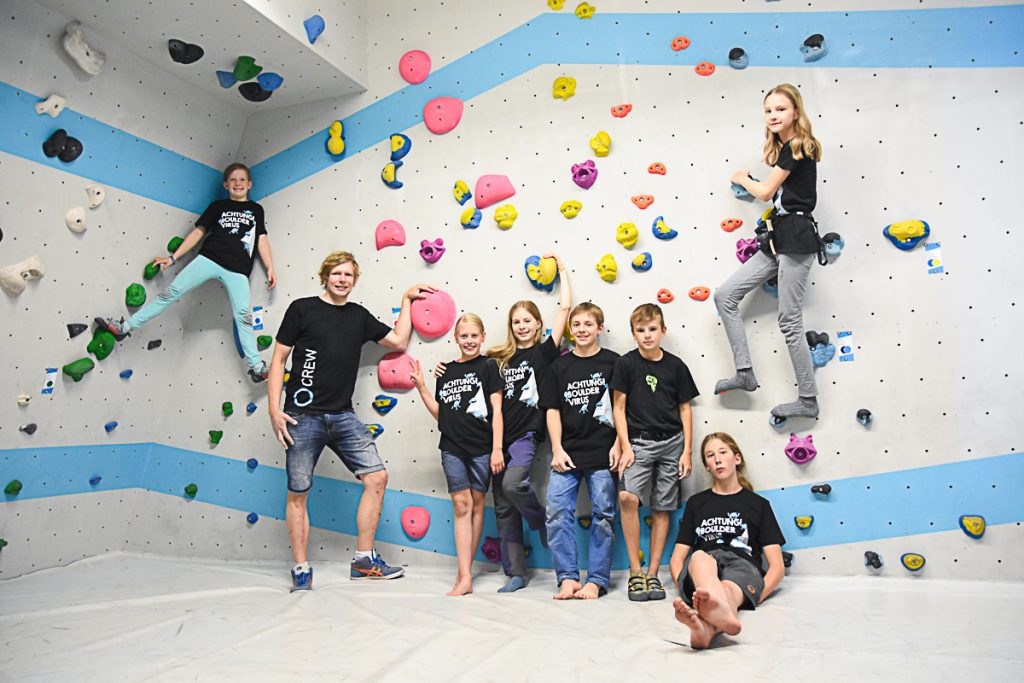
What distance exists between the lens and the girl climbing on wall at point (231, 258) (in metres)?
3.62

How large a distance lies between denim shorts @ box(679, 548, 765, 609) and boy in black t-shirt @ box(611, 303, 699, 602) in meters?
0.28

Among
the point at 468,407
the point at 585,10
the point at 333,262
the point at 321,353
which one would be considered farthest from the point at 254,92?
the point at 468,407

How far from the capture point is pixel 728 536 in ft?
8.69

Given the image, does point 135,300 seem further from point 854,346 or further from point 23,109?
point 854,346

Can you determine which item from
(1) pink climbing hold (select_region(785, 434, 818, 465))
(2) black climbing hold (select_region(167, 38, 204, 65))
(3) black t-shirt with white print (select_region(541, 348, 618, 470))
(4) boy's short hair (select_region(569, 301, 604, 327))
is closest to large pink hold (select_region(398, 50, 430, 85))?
(2) black climbing hold (select_region(167, 38, 204, 65))

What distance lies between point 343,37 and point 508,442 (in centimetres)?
216

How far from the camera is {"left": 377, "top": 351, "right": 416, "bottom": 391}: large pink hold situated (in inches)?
138

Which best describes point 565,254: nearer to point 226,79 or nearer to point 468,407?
point 468,407

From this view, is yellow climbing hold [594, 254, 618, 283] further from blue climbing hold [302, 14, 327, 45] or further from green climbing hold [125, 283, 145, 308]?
green climbing hold [125, 283, 145, 308]

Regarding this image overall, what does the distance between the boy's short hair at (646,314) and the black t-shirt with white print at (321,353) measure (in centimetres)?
A: 127

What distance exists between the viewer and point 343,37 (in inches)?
142

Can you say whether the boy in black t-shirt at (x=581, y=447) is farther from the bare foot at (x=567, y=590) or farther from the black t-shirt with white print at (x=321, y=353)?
the black t-shirt with white print at (x=321, y=353)

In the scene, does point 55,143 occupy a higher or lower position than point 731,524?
higher

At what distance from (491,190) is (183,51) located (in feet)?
5.03
